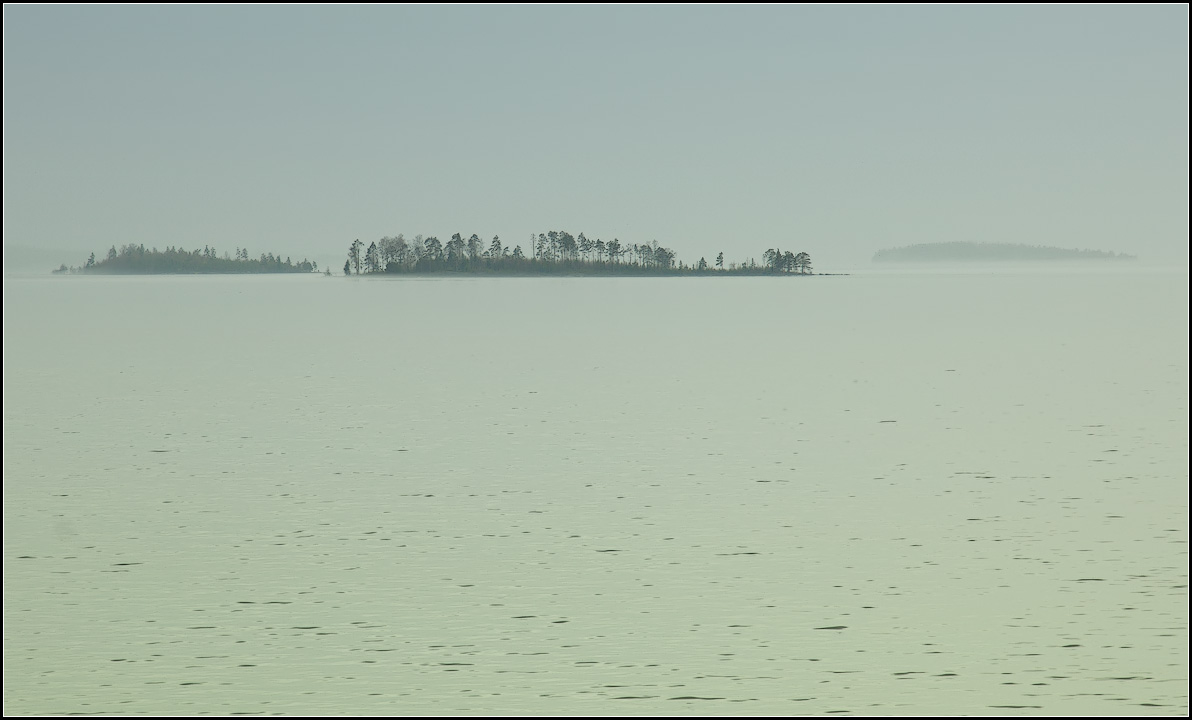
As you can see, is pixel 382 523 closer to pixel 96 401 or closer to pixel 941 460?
pixel 941 460

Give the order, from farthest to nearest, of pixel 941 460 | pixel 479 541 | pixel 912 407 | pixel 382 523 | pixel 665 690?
1. pixel 912 407
2. pixel 941 460
3. pixel 382 523
4. pixel 479 541
5. pixel 665 690

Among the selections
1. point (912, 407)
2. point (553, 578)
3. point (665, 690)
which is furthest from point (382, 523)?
point (912, 407)

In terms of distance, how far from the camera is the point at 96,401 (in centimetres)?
2292

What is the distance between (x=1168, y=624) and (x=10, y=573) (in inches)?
339

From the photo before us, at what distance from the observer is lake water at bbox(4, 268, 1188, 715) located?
795cm

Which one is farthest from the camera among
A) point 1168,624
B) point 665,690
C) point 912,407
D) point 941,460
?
point 912,407

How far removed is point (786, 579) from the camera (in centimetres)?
1027

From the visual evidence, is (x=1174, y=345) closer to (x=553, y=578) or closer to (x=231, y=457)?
(x=231, y=457)

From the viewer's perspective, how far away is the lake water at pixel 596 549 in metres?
7.95

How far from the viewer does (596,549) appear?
1129 centimetres

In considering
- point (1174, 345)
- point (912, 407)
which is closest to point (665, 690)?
point (912, 407)

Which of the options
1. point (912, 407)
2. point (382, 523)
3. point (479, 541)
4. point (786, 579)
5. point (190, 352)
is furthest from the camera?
point (190, 352)

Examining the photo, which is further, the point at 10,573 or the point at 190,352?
the point at 190,352

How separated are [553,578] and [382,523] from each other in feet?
8.82
